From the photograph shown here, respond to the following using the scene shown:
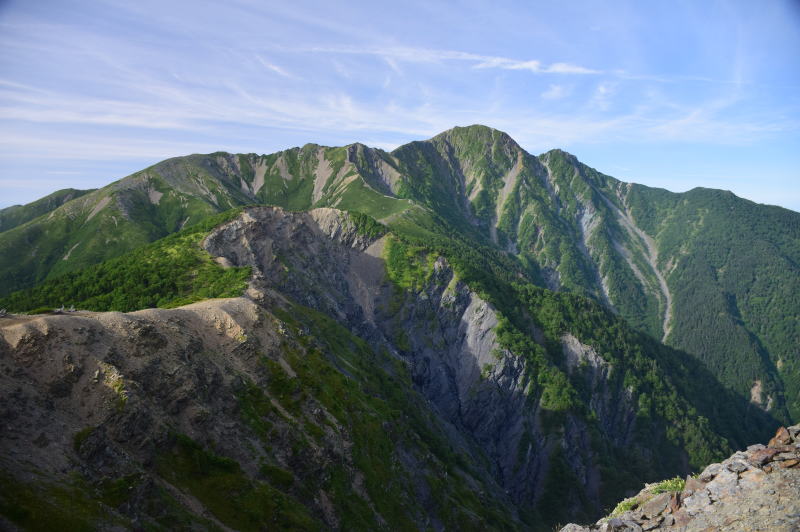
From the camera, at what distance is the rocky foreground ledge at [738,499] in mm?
20547

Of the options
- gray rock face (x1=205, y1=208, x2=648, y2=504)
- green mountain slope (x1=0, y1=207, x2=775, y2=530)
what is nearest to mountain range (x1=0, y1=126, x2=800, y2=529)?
green mountain slope (x1=0, y1=207, x2=775, y2=530)

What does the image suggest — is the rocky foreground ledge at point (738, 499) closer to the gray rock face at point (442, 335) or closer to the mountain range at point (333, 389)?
the mountain range at point (333, 389)

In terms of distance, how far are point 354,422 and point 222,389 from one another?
71.7ft

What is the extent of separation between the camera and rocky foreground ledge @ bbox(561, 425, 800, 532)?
2055 centimetres

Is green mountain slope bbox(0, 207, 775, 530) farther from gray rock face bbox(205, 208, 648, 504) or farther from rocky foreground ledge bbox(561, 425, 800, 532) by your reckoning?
rocky foreground ledge bbox(561, 425, 800, 532)

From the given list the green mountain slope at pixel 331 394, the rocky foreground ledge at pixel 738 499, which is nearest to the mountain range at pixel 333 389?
the green mountain slope at pixel 331 394

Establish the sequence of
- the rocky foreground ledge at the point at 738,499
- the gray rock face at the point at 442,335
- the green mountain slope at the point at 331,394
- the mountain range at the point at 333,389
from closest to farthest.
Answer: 1. the rocky foreground ledge at the point at 738,499
2. the green mountain slope at the point at 331,394
3. the mountain range at the point at 333,389
4. the gray rock face at the point at 442,335

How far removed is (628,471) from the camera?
13675cm

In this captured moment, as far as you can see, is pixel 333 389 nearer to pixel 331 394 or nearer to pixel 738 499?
pixel 331 394

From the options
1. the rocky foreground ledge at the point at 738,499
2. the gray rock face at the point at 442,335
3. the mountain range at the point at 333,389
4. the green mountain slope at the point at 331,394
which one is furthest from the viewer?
the gray rock face at the point at 442,335

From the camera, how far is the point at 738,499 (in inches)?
864

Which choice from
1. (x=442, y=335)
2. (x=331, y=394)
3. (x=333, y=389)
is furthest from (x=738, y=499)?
(x=442, y=335)

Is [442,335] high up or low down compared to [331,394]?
down

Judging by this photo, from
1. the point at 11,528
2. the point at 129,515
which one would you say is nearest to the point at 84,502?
the point at 129,515
